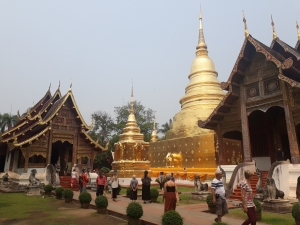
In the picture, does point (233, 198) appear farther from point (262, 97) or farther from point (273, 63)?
point (273, 63)

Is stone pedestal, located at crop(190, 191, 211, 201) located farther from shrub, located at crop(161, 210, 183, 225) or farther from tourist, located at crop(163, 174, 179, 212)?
shrub, located at crop(161, 210, 183, 225)

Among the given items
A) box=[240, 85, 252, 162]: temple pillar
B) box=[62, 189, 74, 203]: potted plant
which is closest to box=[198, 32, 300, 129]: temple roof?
box=[240, 85, 252, 162]: temple pillar

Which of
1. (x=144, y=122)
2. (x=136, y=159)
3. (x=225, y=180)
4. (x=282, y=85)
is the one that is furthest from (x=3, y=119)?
(x=282, y=85)

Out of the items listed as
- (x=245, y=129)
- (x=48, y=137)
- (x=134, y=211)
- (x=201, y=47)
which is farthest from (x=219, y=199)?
(x=201, y=47)

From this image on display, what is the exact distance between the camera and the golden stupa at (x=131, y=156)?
2131 centimetres

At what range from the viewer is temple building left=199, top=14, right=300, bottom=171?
1138 cm

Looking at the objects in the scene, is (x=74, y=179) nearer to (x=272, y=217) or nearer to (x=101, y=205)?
(x=101, y=205)

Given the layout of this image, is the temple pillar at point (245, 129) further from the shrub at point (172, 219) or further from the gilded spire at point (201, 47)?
the gilded spire at point (201, 47)

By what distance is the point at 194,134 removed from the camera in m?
23.0

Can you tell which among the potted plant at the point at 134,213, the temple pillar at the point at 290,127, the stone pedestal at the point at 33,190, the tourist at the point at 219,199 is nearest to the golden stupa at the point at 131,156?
the stone pedestal at the point at 33,190

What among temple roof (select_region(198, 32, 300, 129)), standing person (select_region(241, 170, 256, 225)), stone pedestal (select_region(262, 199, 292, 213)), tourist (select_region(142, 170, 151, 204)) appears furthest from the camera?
temple roof (select_region(198, 32, 300, 129))

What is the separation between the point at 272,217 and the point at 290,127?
507 centimetres

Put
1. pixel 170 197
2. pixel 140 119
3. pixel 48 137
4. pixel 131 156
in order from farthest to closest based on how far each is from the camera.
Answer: pixel 140 119 → pixel 131 156 → pixel 48 137 → pixel 170 197

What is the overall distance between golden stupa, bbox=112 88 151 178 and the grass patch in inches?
530
